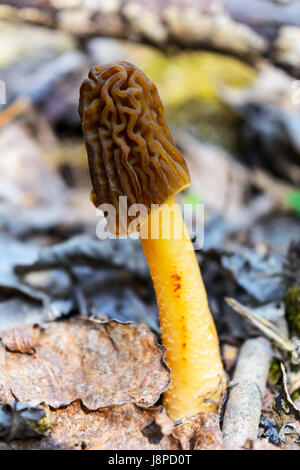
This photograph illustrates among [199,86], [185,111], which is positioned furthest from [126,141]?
[199,86]

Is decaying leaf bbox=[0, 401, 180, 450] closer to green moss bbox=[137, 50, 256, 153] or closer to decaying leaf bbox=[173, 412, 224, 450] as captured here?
decaying leaf bbox=[173, 412, 224, 450]

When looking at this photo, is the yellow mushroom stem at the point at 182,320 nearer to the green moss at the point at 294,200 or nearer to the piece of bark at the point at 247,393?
the piece of bark at the point at 247,393

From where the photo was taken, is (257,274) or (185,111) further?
(185,111)

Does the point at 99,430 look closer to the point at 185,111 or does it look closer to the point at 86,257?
the point at 86,257

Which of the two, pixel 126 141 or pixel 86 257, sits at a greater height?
pixel 126 141

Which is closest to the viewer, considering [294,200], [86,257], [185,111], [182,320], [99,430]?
[99,430]

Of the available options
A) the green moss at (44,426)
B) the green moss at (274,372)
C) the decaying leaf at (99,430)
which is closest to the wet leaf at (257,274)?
the green moss at (274,372)

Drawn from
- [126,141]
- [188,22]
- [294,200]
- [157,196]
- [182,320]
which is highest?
[188,22]
